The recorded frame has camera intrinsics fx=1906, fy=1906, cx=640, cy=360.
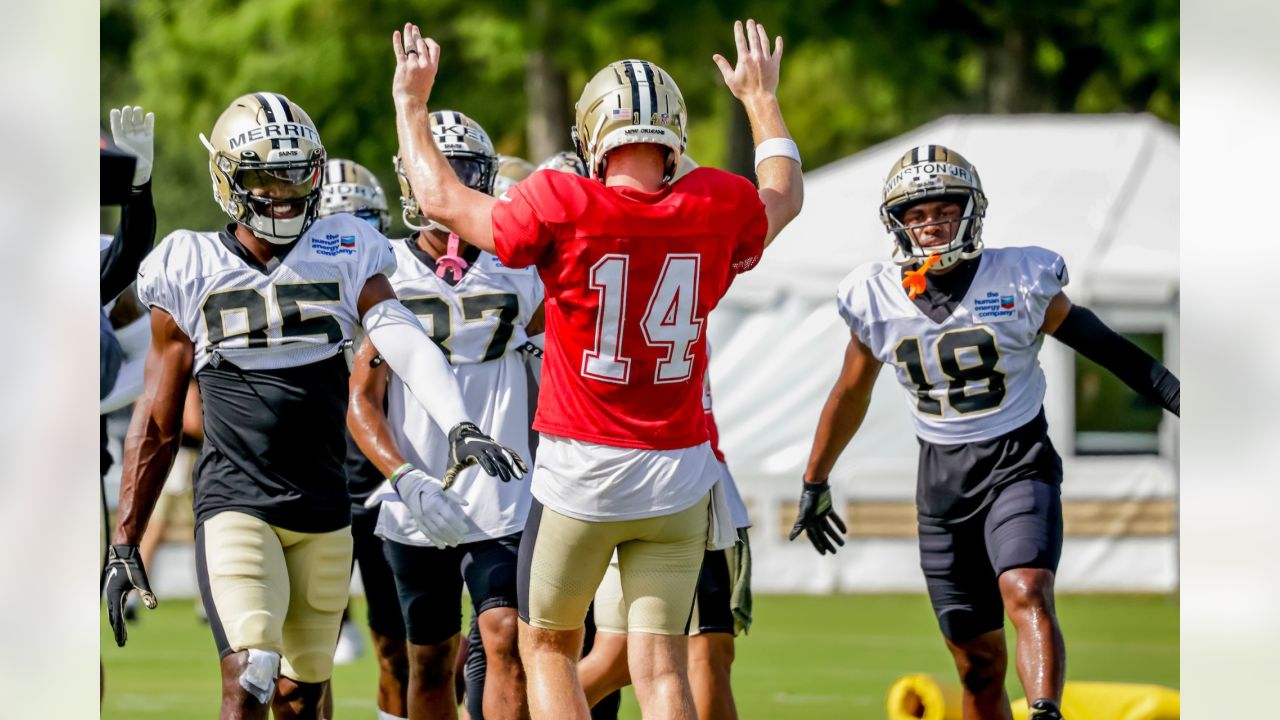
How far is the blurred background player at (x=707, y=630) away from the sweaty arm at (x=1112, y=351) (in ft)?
3.91

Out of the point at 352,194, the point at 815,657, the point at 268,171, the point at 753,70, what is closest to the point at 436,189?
the point at 268,171

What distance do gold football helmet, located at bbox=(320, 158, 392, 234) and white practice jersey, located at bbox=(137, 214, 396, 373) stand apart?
2.12 metres

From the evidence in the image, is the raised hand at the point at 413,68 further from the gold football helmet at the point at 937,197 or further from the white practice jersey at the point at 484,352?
the gold football helmet at the point at 937,197

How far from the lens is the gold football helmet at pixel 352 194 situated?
7785mm

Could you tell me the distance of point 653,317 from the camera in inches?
191

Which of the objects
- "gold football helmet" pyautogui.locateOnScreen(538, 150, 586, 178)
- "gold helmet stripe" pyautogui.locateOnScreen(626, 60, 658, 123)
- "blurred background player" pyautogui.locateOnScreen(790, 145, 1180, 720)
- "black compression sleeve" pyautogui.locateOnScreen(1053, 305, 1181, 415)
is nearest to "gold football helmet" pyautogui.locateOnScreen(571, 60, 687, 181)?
"gold helmet stripe" pyautogui.locateOnScreen(626, 60, 658, 123)

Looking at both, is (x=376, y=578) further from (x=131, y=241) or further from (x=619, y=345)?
(x=619, y=345)

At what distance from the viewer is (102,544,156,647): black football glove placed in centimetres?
538

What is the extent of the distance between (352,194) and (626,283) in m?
3.27

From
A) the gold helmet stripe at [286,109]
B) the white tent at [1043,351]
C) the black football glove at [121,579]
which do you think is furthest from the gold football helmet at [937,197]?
the white tent at [1043,351]

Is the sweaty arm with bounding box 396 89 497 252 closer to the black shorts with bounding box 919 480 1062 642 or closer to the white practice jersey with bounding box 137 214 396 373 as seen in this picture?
the white practice jersey with bounding box 137 214 396 373
